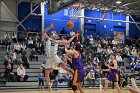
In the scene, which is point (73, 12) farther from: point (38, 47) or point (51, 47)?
point (51, 47)

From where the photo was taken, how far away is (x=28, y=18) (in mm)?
29906

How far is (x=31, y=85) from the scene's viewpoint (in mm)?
19078

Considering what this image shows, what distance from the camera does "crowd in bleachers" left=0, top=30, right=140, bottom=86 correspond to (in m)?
19.4

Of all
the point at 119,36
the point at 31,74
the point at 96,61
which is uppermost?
the point at 119,36

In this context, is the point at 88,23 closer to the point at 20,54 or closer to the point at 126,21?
the point at 126,21

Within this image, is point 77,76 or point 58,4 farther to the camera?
point 58,4

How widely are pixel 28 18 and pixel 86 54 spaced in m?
8.00

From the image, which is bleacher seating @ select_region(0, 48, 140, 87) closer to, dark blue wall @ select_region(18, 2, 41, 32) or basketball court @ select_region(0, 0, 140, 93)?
basketball court @ select_region(0, 0, 140, 93)

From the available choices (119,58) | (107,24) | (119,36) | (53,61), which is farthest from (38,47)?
(53,61)

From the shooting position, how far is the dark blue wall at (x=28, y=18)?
29.5m

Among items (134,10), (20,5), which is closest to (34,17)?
(20,5)

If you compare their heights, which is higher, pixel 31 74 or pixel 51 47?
pixel 51 47

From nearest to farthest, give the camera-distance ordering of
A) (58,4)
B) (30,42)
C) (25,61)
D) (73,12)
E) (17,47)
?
(25,61), (58,4), (17,47), (30,42), (73,12)

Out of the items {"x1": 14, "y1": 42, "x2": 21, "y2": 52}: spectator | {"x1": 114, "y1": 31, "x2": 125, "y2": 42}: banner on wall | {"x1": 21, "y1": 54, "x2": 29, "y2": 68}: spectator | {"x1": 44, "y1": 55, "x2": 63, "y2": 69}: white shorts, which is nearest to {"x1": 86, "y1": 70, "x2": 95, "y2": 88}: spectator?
{"x1": 21, "y1": 54, "x2": 29, "y2": 68}: spectator
